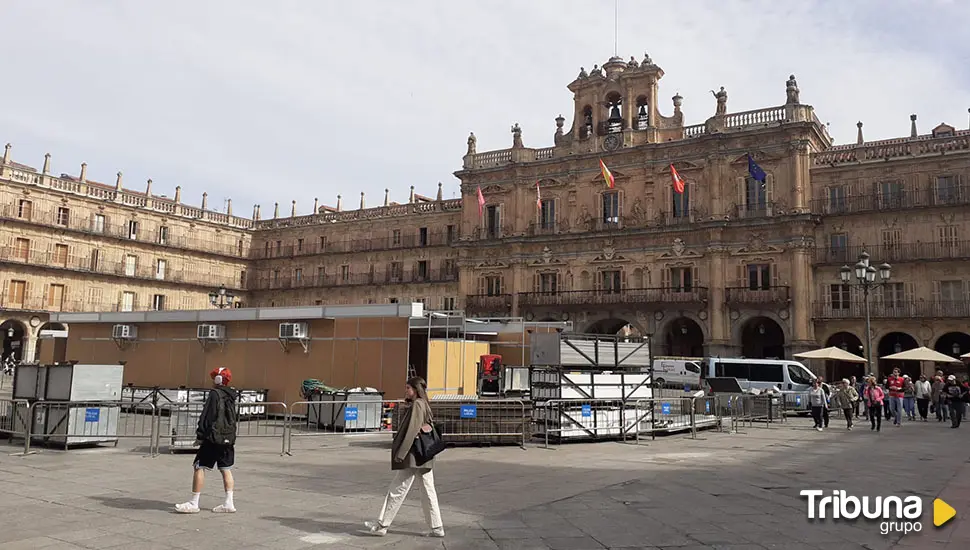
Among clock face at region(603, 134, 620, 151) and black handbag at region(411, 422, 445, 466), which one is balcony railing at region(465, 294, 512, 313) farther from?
black handbag at region(411, 422, 445, 466)

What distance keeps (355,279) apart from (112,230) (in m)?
16.4

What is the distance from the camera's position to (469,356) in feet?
80.5

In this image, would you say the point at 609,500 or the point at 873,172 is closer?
the point at 609,500

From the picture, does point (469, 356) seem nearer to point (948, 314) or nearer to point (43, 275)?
point (948, 314)

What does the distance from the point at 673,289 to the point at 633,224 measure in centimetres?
421

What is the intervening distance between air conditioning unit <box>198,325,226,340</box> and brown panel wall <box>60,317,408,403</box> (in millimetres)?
266

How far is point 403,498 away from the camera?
7.19 meters

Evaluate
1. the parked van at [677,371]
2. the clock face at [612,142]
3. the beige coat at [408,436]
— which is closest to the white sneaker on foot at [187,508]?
the beige coat at [408,436]

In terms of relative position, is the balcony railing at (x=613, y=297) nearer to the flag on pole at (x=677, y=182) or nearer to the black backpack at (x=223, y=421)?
the flag on pole at (x=677, y=182)

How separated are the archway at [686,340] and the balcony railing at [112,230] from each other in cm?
3386

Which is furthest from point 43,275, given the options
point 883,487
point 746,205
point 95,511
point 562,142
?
point 883,487

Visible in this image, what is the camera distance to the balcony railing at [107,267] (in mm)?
45812

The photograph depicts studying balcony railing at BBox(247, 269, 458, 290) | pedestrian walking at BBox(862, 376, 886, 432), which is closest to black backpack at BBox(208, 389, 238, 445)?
pedestrian walking at BBox(862, 376, 886, 432)

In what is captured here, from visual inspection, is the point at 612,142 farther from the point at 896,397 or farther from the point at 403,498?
the point at 403,498
